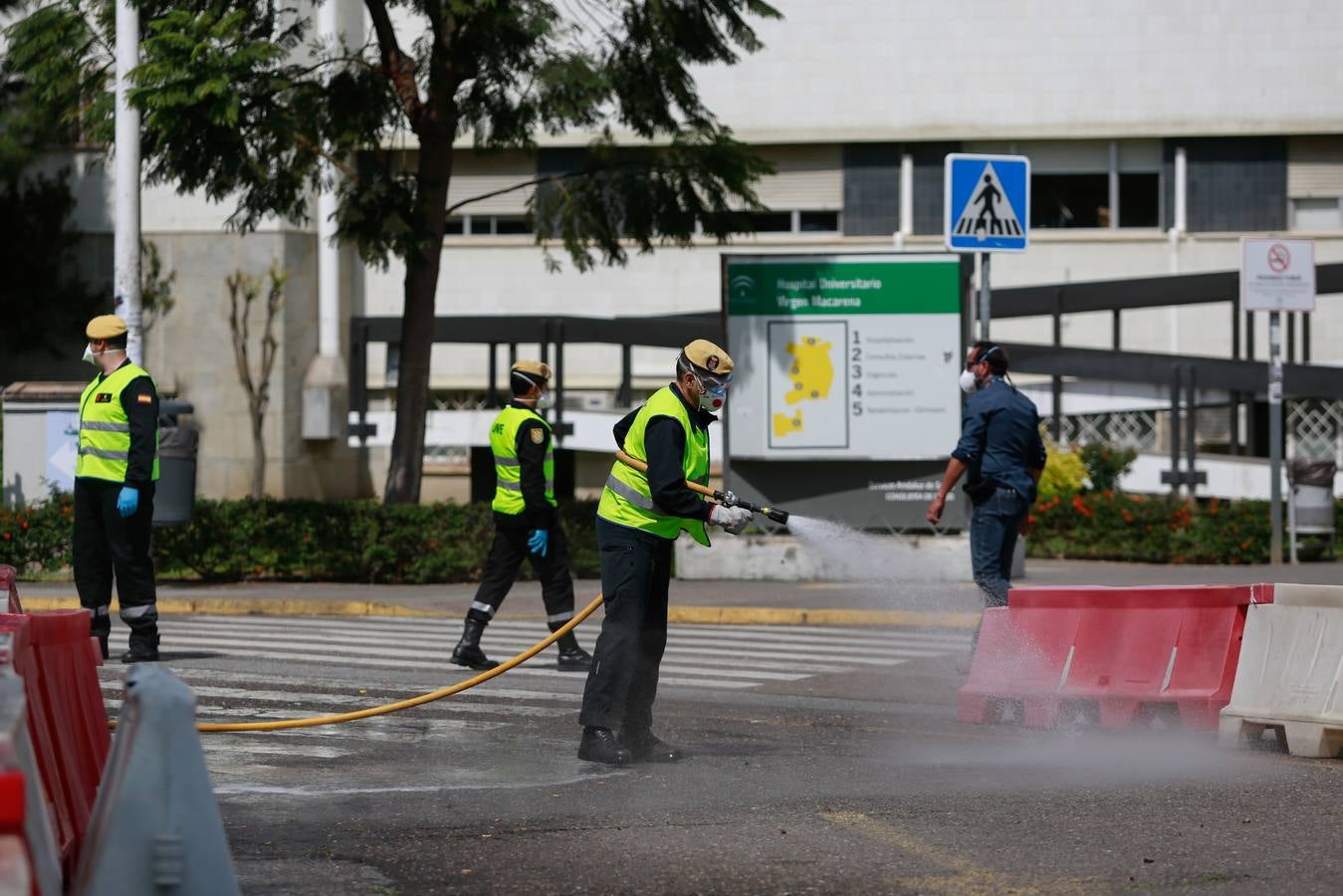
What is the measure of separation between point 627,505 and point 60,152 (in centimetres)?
2318

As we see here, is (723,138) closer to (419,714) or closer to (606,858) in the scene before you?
(419,714)

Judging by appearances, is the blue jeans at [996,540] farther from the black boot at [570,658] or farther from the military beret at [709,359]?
the military beret at [709,359]

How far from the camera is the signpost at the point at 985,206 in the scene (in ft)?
49.6

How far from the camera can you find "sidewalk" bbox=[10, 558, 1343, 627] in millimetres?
14836

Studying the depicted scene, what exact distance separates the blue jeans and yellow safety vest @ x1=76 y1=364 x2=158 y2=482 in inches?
188

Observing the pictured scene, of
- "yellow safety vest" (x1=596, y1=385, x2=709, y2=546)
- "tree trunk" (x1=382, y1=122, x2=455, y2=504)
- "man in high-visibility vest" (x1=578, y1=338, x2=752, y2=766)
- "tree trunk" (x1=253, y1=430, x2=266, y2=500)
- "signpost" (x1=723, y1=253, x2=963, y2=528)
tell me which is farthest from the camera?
"tree trunk" (x1=253, y1=430, x2=266, y2=500)

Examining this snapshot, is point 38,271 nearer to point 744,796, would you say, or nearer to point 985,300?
point 985,300

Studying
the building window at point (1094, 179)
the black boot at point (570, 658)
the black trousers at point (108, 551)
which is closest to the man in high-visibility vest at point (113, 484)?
the black trousers at point (108, 551)

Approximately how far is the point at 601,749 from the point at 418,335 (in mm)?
10702

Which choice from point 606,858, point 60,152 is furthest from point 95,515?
point 60,152

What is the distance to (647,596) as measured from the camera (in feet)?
27.4

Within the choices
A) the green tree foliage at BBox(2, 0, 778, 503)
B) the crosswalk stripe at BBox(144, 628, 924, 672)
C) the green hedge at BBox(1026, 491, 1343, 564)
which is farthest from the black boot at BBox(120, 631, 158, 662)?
the green hedge at BBox(1026, 491, 1343, 564)

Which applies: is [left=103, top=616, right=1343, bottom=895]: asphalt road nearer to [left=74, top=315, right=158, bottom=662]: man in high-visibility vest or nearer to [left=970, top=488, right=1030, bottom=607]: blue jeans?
[left=74, top=315, right=158, bottom=662]: man in high-visibility vest

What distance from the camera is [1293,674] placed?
8.52 meters
